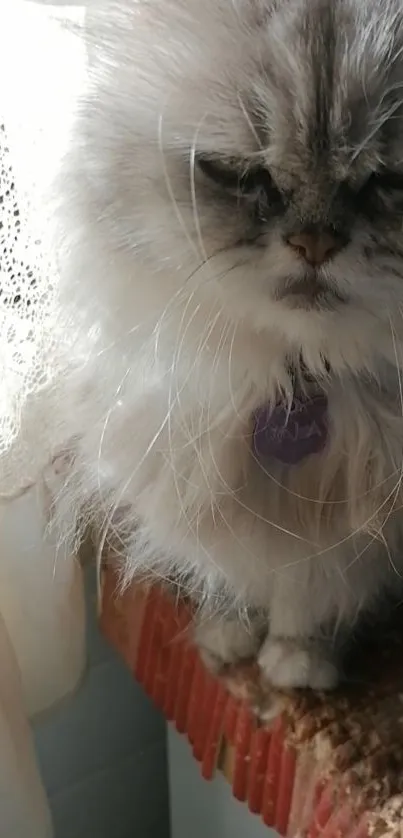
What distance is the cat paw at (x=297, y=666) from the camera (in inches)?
25.8

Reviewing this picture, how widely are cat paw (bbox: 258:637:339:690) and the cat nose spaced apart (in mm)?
332

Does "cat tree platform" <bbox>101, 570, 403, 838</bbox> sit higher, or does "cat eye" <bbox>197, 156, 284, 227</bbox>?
"cat eye" <bbox>197, 156, 284, 227</bbox>

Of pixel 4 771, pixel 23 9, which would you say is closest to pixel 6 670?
pixel 4 771

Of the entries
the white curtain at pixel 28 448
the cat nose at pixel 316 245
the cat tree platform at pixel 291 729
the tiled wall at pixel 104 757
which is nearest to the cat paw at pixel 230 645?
the cat tree platform at pixel 291 729

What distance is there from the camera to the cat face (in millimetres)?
431

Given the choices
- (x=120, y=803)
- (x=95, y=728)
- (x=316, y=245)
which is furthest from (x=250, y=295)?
(x=120, y=803)

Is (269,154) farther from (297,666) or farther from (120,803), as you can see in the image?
(120,803)

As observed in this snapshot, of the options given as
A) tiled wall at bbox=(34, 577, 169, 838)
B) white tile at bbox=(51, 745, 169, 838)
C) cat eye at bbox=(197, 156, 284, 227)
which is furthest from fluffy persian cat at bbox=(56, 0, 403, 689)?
white tile at bbox=(51, 745, 169, 838)

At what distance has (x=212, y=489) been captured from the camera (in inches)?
23.2

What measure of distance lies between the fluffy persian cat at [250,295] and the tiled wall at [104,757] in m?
0.34

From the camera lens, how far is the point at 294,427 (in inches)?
22.4

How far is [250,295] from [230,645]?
1.09ft

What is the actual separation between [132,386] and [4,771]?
0.33 metres

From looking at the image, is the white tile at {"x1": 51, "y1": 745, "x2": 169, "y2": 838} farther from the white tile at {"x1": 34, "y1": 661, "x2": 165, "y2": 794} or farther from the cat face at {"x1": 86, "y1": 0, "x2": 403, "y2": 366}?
the cat face at {"x1": 86, "y1": 0, "x2": 403, "y2": 366}
